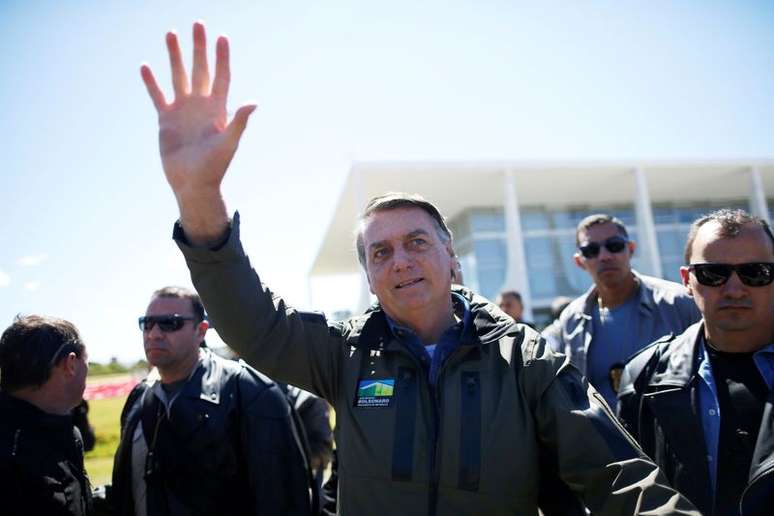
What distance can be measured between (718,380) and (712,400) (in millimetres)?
110

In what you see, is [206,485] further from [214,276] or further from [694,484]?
[694,484]

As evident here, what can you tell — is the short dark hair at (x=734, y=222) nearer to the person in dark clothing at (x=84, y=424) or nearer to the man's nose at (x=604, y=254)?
the man's nose at (x=604, y=254)

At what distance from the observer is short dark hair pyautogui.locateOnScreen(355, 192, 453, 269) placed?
2.25 m

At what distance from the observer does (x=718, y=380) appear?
8.14ft

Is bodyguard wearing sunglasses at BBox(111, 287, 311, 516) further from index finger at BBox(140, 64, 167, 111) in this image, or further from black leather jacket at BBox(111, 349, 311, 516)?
index finger at BBox(140, 64, 167, 111)

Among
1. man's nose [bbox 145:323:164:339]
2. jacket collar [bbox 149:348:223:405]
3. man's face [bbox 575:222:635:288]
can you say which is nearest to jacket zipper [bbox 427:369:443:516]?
jacket collar [bbox 149:348:223:405]

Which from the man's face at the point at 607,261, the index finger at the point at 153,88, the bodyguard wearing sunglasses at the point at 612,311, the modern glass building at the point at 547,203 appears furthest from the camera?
the modern glass building at the point at 547,203

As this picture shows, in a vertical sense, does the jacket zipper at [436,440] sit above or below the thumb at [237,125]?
below

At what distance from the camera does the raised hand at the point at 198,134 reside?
A: 1709 millimetres

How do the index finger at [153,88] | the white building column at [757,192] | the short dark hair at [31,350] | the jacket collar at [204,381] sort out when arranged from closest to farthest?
the index finger at [153,88] < the short dark hair at [31,350] < the jacket collar at [204,381] < the white building column at [757,192]

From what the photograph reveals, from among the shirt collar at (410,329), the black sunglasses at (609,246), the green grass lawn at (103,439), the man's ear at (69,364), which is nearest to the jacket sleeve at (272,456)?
the man's ear at (69,364)

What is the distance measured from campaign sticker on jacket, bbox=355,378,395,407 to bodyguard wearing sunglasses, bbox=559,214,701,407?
2.68 metres

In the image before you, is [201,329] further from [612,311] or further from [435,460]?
[612,311]

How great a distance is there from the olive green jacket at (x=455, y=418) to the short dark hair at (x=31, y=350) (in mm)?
1865
